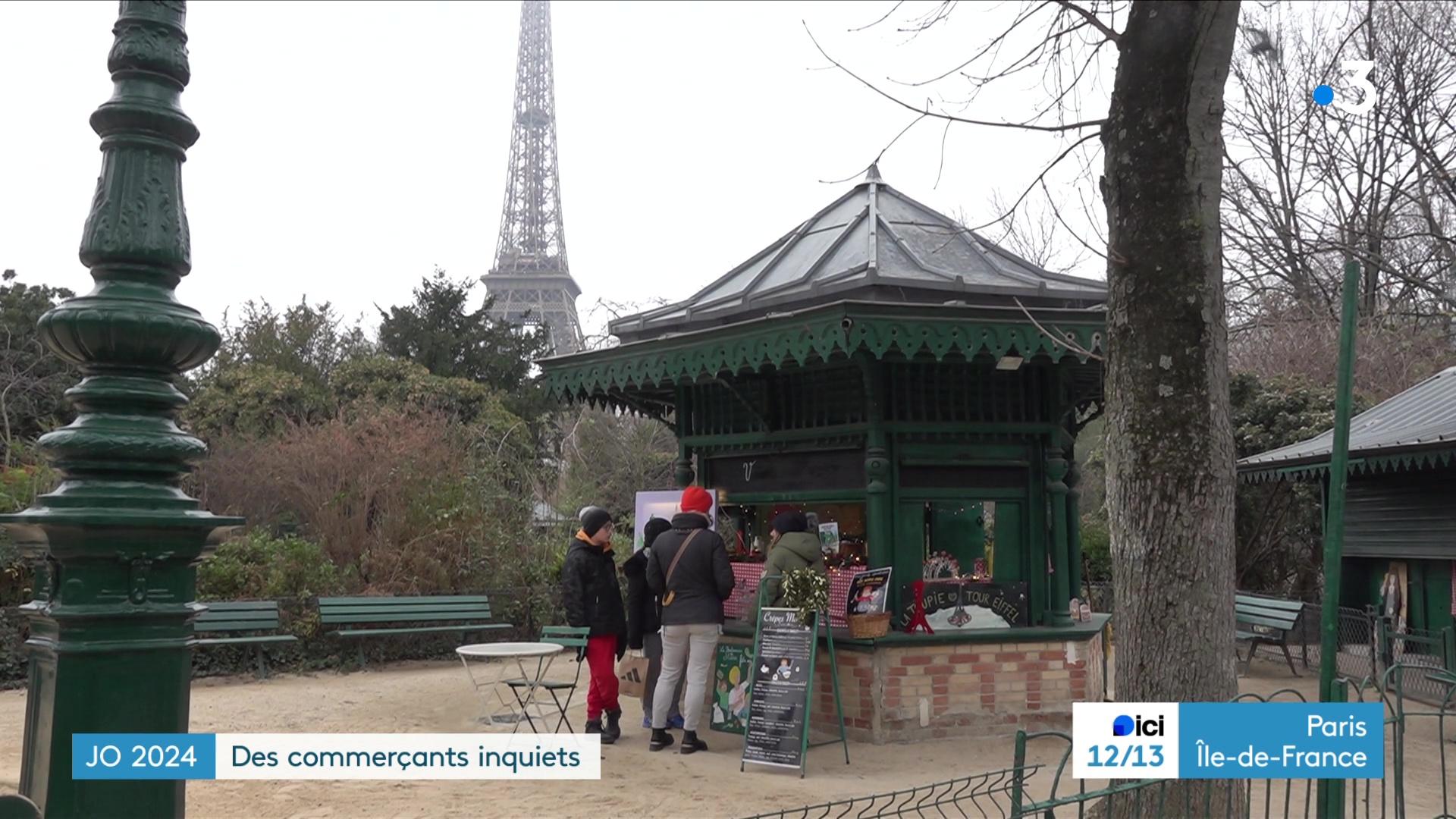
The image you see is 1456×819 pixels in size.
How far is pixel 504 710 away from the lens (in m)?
10.5

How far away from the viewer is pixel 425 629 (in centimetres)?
1394

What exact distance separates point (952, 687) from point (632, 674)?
113 inches

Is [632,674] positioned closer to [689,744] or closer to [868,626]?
[689,744]

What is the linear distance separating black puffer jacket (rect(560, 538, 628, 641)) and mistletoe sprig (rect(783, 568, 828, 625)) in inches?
52.9

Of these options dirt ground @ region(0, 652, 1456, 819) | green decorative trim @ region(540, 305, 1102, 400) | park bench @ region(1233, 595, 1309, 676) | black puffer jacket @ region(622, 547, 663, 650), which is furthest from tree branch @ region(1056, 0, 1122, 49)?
park bench @ region(1233, 595, 1309, 676)

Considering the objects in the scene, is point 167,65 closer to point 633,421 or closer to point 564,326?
point 633,421

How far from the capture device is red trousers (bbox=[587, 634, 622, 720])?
29.1ft

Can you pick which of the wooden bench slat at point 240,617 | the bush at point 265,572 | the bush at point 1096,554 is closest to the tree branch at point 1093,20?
the wooden bench slat at point 240,617

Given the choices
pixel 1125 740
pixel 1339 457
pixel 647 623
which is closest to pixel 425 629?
pixel 647 623

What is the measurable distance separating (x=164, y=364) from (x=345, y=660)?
480 inches
